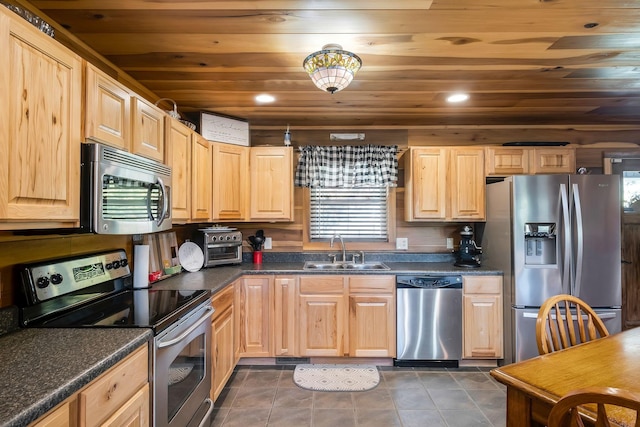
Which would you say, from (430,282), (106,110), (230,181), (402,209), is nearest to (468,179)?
(402,209)

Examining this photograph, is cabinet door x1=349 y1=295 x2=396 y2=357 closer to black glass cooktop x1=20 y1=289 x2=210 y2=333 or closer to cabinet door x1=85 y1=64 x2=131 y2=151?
black glass cooktop x1=20 y1=289 x2=210 y2=333

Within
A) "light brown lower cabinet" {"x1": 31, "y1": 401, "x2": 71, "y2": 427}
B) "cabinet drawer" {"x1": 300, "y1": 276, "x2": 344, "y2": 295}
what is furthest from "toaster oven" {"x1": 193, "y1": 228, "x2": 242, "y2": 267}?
"light brown lower cabinet" {"x1": 31, "y1": 401, "x2": 71, "y2": 427}

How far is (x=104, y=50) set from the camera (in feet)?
6.49

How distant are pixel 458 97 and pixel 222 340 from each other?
2.59 metres

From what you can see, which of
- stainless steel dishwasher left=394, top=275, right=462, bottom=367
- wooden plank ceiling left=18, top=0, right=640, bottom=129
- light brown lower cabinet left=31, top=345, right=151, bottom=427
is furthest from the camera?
stainless steel dishwasher left=394, top=275, right=462, bottom=367

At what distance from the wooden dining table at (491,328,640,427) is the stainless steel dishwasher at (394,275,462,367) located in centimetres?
156

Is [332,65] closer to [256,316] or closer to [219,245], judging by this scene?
[219,245]

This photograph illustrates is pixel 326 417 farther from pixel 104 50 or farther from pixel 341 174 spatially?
pixel 104 50

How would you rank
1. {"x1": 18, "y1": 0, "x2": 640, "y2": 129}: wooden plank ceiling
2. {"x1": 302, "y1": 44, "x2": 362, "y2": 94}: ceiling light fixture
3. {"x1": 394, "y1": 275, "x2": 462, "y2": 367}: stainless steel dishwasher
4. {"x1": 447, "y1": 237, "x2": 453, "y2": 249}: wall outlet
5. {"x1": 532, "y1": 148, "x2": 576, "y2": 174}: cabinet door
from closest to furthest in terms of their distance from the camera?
{"x1": 18, "y1": 0, "x2": 640, "y2": 129}: wooden plank ceiling < {"x1": 302, "y1": 44, "x2": 362, "y2": 94}: ceiling light fixture < {"x1": 394, "y1": 275, "x2": 462, "y2": 367}: stainless steel dishwasher < {"x1": 532, "y1": 148, "x2": 576, "y2": 174}: cabinet door < {"x1": 447, "y1": 237, "x2": 453, "y2": 249}: wall outlet

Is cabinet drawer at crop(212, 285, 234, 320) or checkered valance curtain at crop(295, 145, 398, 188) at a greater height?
checkered valance curtain at crop(295, 145, 398, 188)

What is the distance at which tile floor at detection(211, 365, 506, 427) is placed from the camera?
7.30 ft

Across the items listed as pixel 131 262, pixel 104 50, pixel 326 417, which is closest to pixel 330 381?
pixel 326 417

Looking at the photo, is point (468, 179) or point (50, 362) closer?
point (50, 362)

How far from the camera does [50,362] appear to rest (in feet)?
3.62
